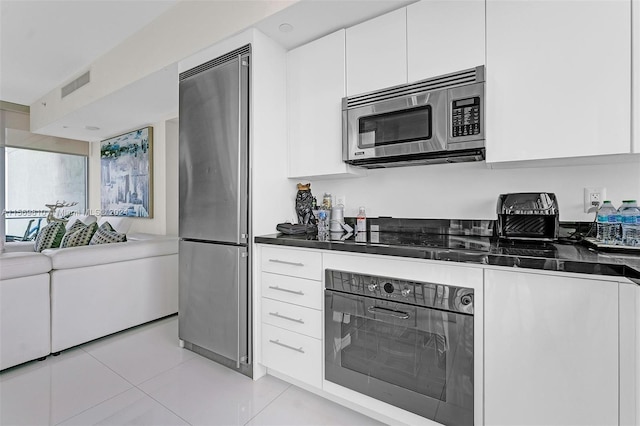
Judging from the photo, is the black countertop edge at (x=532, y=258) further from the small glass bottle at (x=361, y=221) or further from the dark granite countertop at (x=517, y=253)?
the small glass bottle at (x=361, y=221)

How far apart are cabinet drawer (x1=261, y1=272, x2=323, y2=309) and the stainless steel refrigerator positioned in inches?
6.1

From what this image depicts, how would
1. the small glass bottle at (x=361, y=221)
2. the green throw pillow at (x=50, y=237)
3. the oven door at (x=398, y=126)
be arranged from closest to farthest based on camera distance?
the oven door at (x=398, y=126)
the small glass bottle at (x=361, y=221)
the green throw pillow at (x=50, y=237)

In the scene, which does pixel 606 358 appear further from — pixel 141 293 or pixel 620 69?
pixel 141 293

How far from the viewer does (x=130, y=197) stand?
4.70m

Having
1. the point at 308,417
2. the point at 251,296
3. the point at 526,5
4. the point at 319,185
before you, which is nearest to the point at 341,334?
the point at 308,417

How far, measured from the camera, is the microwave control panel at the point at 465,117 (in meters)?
1.56

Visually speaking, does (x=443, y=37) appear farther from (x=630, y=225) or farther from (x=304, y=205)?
(x=304, y=205)

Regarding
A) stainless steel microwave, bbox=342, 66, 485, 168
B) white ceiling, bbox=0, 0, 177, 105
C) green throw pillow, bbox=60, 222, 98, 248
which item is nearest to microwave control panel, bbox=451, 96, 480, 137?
stainless steel microwave, bbox=342, 66, 485, 168

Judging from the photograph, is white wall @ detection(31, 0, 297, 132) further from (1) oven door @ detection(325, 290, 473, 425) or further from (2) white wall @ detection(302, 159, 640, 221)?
(1) oven door @ detection(325, 290, 473, 425)

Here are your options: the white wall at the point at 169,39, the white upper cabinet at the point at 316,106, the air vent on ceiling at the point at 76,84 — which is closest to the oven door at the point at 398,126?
the white upper cabinet at the point at 316,106

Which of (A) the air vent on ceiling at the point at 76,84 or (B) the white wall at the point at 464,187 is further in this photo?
(A) the air vent on ceiling at the point at 76,84

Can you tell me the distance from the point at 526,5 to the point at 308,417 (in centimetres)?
231

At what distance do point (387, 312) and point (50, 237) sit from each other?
3962 mm

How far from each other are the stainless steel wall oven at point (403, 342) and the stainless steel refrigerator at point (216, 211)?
69cm
